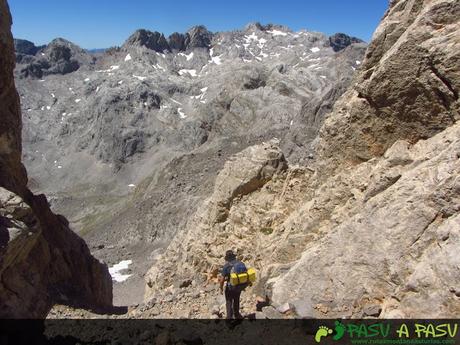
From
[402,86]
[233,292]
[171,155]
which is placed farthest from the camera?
[171,155]

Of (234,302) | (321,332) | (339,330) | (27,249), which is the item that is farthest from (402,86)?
(27,249)

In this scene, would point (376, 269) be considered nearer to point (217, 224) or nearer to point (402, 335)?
point (402, 335)

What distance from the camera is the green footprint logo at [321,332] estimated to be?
11656 mm

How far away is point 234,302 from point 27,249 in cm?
1209

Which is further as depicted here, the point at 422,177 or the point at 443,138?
the point at 443,138

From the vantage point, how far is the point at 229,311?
14664mm

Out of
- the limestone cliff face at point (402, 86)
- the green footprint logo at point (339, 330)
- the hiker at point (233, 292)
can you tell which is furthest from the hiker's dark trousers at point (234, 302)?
the limestone cliff face at point (402, 86)

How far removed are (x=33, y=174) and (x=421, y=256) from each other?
205 meters

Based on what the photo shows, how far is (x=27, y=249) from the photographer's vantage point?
2227cm

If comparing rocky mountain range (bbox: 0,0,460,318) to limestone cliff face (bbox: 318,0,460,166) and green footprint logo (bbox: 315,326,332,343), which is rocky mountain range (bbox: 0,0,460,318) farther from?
green footprint logo (bbox: 315,326,332,343)

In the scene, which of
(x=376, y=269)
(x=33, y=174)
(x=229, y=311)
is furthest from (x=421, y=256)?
(x=33, y=174)

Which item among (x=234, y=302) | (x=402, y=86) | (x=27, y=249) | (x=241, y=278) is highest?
(x=402, y=86)

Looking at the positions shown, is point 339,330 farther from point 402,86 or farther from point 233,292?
point 402,86

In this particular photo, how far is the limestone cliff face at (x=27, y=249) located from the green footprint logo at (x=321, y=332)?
13567 millimetres
